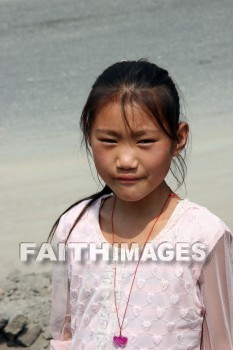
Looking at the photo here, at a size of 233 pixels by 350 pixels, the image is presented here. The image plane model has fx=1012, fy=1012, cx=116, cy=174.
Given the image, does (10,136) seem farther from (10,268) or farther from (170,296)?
(170,296)

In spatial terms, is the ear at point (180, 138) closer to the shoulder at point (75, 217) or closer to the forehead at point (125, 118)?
the forehead at point (125, 118)

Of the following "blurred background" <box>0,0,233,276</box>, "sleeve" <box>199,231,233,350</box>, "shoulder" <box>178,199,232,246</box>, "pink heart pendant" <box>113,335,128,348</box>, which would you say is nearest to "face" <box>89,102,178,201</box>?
"shoulder" <box>178,199,232,246</box>

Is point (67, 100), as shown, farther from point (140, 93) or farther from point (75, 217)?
point (140, 93)

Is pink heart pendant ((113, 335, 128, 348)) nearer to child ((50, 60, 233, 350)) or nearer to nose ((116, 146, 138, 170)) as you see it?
child ((50, 60, 233, 350))

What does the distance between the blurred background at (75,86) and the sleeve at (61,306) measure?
5.53ft

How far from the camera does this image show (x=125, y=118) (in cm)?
236

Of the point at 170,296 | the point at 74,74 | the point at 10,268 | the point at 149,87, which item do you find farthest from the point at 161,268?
the point at 74,74

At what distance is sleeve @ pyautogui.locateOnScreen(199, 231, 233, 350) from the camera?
241 centimetres

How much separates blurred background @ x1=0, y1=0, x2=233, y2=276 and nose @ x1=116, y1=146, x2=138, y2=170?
6.77ft

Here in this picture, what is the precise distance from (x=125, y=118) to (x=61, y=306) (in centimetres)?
58

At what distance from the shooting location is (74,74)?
259 inches

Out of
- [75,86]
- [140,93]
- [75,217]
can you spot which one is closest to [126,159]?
[140,93]

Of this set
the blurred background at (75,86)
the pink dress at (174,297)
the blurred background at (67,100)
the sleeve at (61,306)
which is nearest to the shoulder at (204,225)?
the pink dress at (174,297)

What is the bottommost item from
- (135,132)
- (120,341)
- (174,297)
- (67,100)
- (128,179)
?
(120,341)
